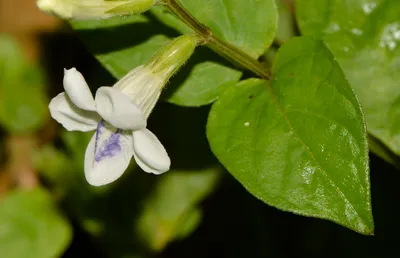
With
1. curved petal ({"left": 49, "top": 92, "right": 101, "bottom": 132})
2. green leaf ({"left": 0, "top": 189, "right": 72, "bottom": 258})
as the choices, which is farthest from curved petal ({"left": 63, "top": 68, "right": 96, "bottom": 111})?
green leaf ({"left": 0, "top": 189, "right": 72, "bottom": 258})

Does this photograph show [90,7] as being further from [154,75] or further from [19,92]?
[19,92]

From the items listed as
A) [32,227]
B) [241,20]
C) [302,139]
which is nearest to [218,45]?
[241,20]

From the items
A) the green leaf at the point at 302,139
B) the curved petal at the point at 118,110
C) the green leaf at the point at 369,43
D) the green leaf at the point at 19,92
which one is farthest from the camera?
the green leaf at the point at 19,92

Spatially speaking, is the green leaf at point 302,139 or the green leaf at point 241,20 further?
the green leaf at point 241,20

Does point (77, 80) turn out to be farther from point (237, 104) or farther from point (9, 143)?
point (9, 143)

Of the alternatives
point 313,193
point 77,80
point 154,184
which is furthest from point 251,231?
point 77,80

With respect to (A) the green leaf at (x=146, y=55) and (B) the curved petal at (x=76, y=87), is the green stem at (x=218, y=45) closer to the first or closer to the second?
(A) the green leaf at (x=146, y=55)

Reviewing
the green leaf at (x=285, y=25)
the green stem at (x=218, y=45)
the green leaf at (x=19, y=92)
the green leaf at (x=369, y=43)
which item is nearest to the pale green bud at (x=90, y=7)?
the green stem at (x=218, y=45)
